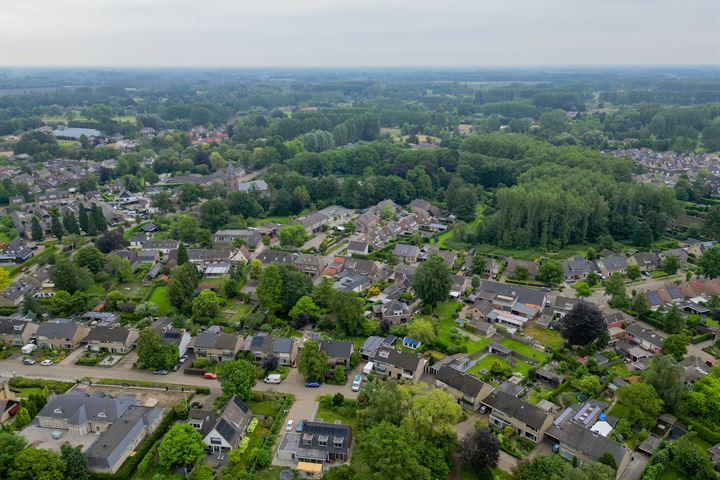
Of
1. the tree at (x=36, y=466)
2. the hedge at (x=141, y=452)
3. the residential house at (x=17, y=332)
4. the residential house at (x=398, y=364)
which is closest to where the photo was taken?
the tree at (x=36, y=466)

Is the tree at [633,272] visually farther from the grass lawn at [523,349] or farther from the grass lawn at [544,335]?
the grass lawn at [523,349]

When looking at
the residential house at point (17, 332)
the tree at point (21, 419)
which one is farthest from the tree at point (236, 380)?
the residential house at point (17, 332)

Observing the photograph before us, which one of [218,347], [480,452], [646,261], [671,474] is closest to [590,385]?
[671,474]

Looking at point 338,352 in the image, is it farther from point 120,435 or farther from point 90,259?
point 90,259

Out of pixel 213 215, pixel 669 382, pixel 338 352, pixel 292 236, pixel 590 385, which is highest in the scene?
pixel 213 215

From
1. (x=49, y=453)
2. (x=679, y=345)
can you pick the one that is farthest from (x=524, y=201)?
(x=49, y=453)

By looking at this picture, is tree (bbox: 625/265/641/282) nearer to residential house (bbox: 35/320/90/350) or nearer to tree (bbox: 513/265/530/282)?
tree (bbox: 513/265/530/282)

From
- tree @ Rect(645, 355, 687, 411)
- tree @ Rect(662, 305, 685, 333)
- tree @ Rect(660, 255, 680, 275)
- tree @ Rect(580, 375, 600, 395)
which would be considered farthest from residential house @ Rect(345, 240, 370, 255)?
tree @ Rect(645, 355, 687, 411)
